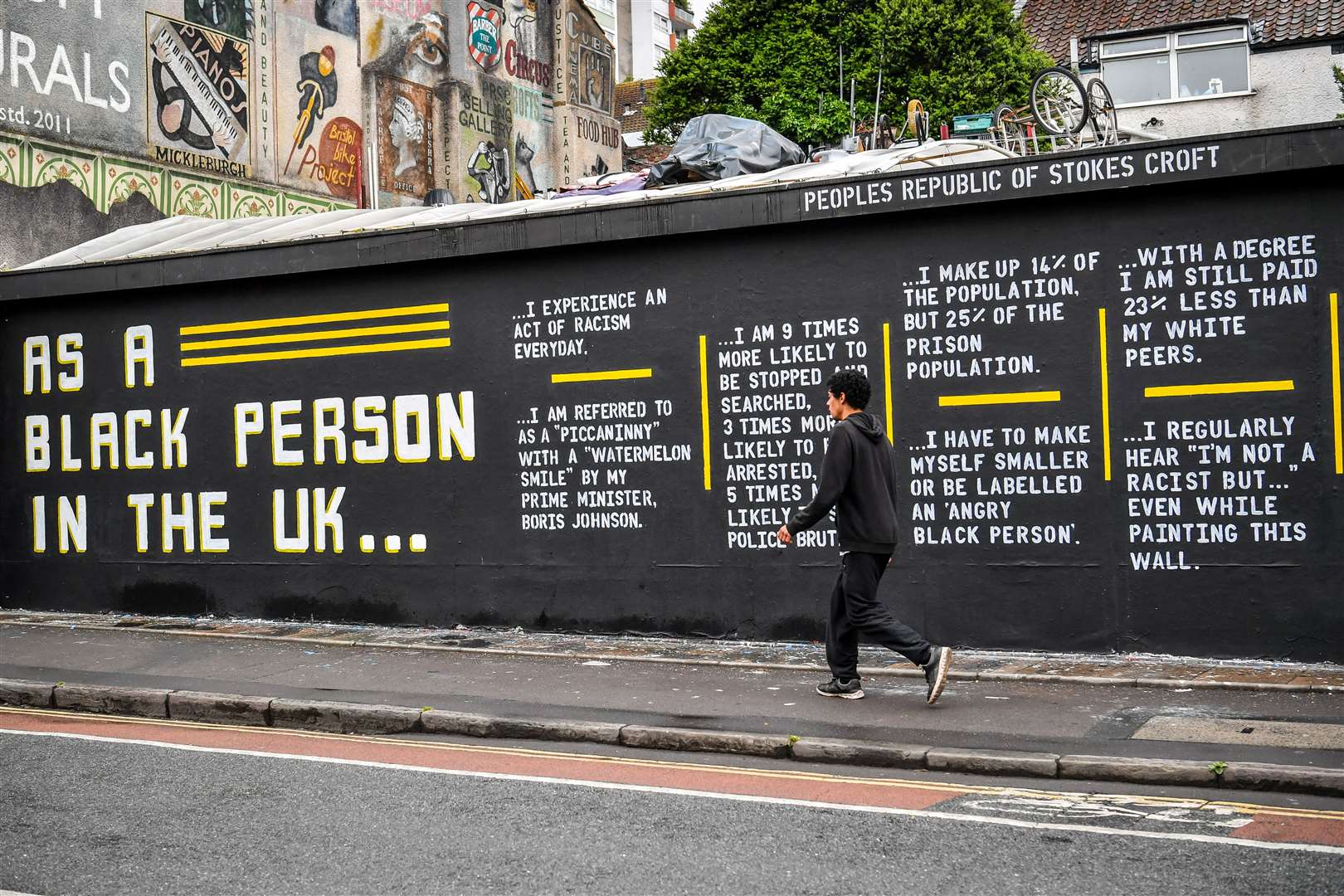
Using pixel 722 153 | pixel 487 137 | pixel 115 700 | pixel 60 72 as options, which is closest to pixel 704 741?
pixel 115 700

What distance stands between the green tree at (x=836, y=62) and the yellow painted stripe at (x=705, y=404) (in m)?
→ 28.2

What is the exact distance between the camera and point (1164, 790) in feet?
20.7

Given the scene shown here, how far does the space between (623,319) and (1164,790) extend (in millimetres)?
6236

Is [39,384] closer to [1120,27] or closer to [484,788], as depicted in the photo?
[484,788]

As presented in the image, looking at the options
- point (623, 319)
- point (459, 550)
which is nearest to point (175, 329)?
point (459, 550)

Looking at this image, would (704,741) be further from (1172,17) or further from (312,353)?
(1172,17)

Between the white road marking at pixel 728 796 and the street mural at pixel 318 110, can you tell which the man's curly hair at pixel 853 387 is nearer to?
the white road marking at pixel 728 796

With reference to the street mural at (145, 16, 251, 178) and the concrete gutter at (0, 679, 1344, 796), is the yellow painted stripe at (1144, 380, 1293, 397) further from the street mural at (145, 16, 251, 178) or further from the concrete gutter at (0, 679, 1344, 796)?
the street mural at (145, 16, 251, 178)

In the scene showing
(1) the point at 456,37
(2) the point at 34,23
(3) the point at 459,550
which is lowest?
(3) the point at 459,550

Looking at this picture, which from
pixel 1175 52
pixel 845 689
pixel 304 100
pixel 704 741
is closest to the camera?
pixel 704 741

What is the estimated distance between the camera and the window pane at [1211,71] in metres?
35.9

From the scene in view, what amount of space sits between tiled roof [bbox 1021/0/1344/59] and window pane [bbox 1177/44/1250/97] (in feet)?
2.17

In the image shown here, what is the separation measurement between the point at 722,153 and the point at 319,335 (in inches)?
193

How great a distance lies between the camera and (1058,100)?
587 inches
